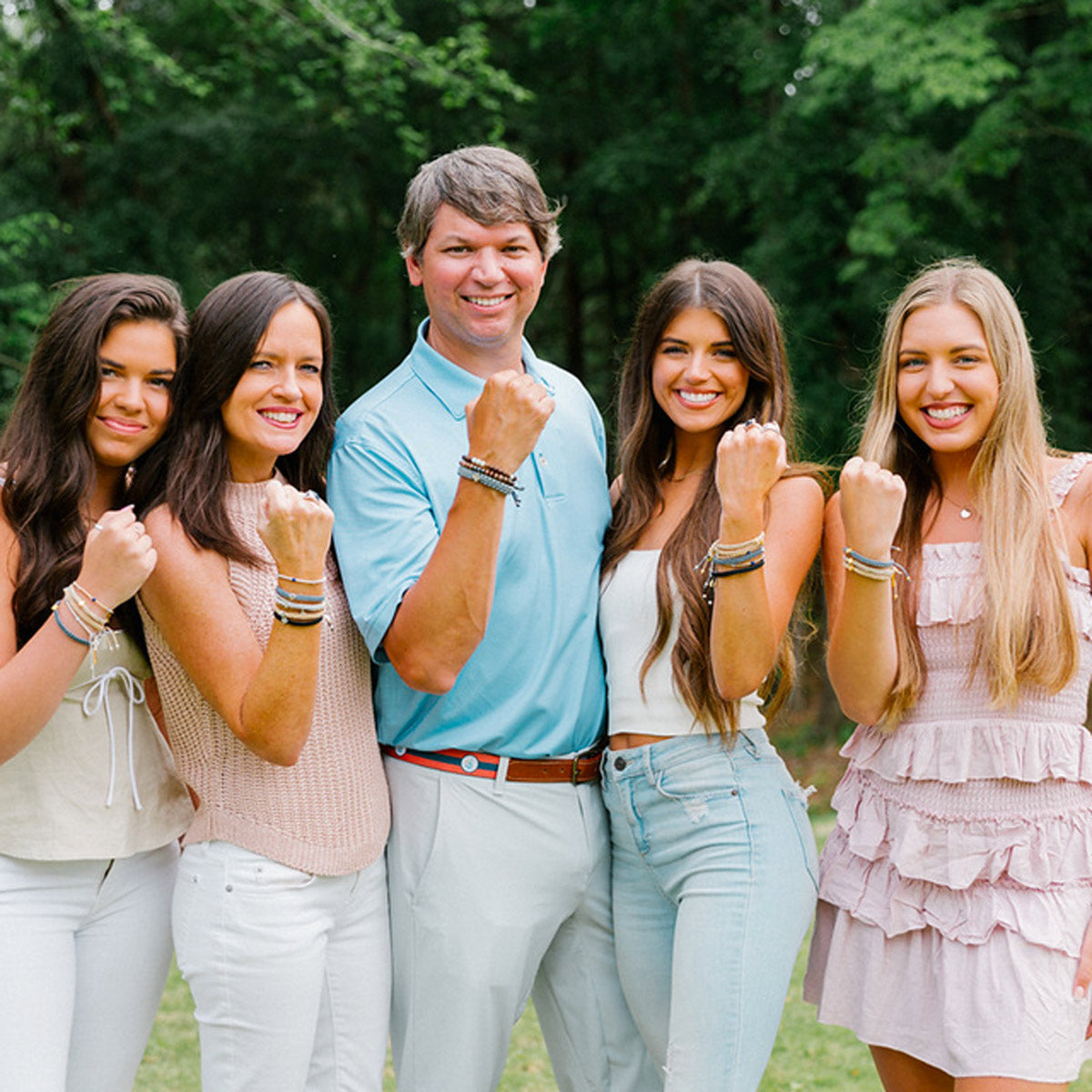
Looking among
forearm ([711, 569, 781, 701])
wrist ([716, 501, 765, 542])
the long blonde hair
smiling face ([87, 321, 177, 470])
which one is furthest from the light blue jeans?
smiling face ([87, 321, 177, 470])

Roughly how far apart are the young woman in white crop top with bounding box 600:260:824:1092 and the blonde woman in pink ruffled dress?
177mm

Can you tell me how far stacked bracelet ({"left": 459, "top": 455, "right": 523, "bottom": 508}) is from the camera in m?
2.64

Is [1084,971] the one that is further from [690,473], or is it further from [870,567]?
[690,473]

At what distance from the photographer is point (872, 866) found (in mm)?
3053

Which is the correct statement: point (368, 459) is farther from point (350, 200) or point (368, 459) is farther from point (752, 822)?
point (350, 200)

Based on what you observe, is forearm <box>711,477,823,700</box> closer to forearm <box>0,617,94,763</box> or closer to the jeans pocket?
the jeans pocket

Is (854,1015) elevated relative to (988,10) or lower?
lower

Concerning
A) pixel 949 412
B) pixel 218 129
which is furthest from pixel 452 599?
pixel 218 129

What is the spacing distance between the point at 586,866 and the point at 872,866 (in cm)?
64

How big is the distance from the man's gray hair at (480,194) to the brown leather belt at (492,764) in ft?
3.73

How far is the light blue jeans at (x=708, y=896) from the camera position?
2.84m

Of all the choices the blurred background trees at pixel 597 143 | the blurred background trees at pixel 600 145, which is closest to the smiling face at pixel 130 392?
the blurred background trees at pixel 597 143

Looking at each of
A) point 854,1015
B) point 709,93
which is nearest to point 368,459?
point 854,1015

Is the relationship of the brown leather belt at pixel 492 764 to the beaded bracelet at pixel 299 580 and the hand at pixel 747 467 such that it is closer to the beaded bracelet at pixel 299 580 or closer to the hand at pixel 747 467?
the beaded bracelet at pixel 299 580
